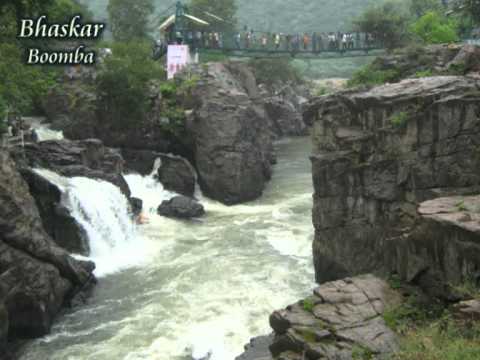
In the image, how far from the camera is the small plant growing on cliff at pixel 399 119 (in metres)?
17.3

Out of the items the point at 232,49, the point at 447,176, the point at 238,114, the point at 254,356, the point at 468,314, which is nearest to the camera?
the point at 468,314

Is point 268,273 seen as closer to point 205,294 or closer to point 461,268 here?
point 205,294

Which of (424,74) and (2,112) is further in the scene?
(424,74)

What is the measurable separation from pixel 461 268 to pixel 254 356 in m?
4.83

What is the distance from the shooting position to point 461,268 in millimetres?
11602

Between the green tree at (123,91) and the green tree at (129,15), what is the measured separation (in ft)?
87.6

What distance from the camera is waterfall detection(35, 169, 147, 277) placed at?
76.3 ft

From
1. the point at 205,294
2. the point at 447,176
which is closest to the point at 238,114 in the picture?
the point at 205,294

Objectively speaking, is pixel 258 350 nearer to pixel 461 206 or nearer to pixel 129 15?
pixel 461 206

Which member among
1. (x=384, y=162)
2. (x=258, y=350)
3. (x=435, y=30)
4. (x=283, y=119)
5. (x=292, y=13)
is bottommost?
(x=258, y=350)

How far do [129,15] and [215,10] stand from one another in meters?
9.66

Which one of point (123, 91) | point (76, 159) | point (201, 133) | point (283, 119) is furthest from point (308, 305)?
point (283, 119)

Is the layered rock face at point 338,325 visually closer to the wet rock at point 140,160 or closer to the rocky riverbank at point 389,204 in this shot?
the rocky riverbank at point 389,204

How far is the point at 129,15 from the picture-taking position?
61.6 meters
